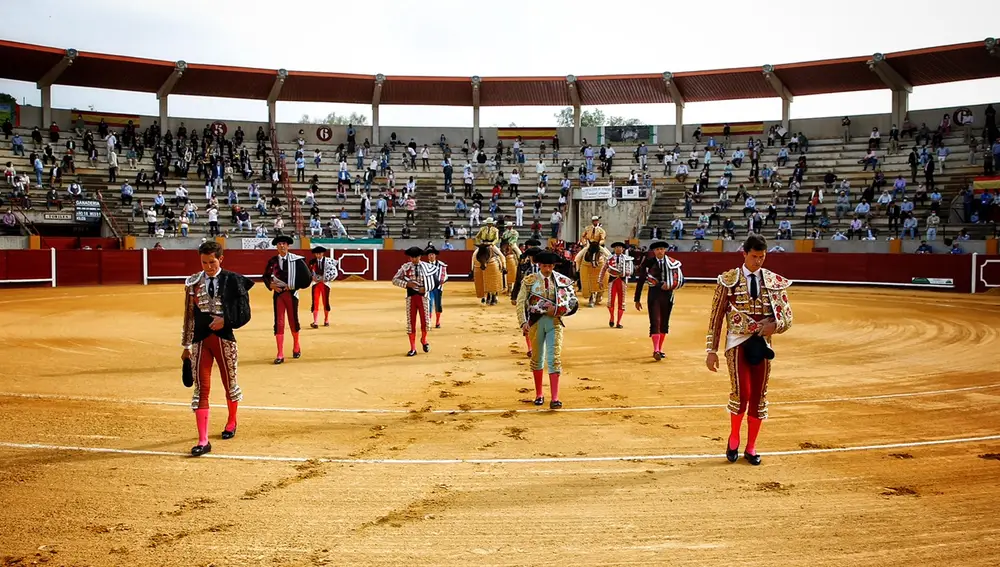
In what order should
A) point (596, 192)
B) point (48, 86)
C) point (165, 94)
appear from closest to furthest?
1. point (596, 192)
2. point (48, 86)
3. point (165, 94)

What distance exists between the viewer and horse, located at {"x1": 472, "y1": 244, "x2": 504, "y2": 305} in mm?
19422

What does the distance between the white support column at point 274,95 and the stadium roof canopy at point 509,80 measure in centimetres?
30

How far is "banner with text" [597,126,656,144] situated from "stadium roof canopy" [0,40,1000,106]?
159 centimetres

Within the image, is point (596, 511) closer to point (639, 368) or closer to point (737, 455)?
point (737, 455)

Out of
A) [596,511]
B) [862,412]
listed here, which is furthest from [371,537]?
A: [862,412]

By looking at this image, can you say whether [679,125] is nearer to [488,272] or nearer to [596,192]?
[596,192]

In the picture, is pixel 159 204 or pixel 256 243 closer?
A: pixel 256 243

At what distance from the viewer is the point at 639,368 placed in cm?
1041

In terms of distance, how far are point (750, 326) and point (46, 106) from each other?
38190 mm

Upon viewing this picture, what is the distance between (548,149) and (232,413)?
115ft

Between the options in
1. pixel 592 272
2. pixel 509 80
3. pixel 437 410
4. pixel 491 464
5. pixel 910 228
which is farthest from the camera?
pixel 509 80

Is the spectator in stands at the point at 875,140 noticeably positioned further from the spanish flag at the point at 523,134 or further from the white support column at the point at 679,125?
the spanish flag at the point at 523,134

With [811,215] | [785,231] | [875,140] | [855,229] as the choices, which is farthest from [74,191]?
[875,140]

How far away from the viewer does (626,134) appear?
131ft
